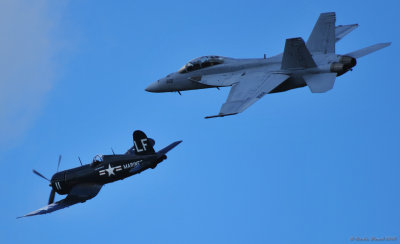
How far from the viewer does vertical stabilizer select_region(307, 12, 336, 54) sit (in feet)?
126

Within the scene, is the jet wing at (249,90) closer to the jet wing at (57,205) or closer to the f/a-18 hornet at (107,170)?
the f/a-18 hornet at (107,170)

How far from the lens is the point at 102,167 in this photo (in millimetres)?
36562

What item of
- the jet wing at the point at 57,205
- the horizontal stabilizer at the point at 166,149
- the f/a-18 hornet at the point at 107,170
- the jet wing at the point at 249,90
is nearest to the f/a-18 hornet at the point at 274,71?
the jet wing at the point at 249,90

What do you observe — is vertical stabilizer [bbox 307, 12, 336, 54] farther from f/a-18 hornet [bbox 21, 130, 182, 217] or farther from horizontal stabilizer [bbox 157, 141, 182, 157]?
f/a-18 hornet [bbox 21, 130, 182, 217]

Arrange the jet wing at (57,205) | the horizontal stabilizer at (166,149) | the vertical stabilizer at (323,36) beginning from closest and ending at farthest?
the jet wing at (57,205) → the horizontal stabilizer at (166,149) → the vertical stabilizer at (323,36)

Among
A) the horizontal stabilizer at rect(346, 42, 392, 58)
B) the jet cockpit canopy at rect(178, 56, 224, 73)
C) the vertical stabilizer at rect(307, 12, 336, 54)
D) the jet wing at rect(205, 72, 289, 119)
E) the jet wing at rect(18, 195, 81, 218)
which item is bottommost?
the jet wing at rect(18, 195, 81, 218)

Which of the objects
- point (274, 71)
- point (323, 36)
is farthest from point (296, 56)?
point (323, 36)

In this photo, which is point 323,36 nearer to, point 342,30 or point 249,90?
point 342,30

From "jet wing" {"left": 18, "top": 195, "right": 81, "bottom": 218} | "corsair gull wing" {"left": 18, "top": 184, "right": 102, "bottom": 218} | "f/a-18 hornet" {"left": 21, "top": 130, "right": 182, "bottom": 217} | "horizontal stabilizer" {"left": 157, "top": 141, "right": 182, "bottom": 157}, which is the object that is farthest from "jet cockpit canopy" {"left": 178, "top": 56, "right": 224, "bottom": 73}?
"jet wing" {"left": 18, "top": 195, "right": 81, "bottom": 218}

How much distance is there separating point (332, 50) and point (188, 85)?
758 cm

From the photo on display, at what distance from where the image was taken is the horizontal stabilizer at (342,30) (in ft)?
137

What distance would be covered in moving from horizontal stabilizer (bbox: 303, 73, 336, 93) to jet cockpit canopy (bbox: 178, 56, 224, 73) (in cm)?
551

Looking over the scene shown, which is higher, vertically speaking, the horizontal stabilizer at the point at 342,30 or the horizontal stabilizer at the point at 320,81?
the horizontal stabilizer at the point at 342,30

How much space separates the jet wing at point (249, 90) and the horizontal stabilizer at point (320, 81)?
4.20ft
